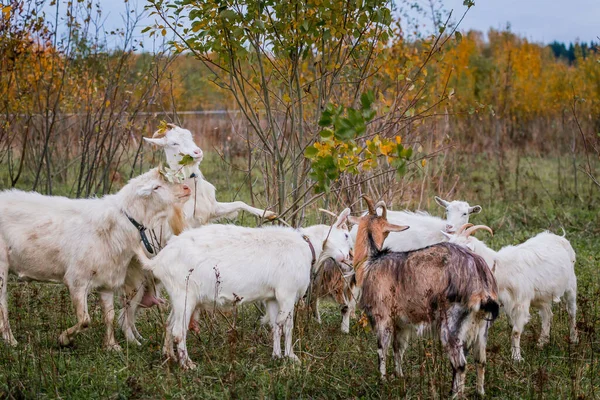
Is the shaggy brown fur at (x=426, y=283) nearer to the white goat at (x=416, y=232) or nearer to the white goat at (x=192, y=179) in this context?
the white goat at (x=192, y=179)

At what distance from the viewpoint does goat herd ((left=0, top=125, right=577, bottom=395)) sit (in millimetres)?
5320

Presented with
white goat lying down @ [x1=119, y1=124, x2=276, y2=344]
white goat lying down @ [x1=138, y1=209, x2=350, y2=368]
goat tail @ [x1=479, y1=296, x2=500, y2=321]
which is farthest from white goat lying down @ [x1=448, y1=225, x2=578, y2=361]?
white goat lying down @ [x1=119, y1=124, x2=276, y2=344]

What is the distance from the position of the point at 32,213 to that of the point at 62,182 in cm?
888

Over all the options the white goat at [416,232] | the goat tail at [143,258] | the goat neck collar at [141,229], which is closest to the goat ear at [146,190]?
the goat neck collar at [141,229]

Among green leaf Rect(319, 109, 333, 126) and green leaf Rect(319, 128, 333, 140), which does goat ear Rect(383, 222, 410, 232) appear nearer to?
green leaf Rect(319, 128, 333, 140)

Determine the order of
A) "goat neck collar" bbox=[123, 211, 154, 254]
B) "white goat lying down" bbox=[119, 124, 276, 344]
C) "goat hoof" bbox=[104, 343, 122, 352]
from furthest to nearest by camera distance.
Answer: "white goat lying down" bbox=[119, 124, 276, 344], "goat neck collar" bbox=[123, 211, 154, 254], "goat hoof" bbox=[104, 343, 122, 352]

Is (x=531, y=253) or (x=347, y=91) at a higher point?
(x=347, y=91)

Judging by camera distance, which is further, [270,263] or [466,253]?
[270,263]

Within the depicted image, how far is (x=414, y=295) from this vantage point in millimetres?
5395

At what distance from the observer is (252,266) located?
19.6 ft

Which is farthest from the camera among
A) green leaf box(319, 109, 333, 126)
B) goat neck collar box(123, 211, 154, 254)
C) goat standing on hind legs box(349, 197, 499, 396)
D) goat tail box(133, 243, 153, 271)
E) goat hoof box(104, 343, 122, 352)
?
goat neck collar box(123, 211, 154, 254)

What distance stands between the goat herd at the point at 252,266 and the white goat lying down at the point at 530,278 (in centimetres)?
1

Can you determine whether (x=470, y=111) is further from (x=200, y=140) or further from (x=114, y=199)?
(x=200, y=140)

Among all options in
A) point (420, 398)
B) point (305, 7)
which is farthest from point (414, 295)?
point (305, 7)
